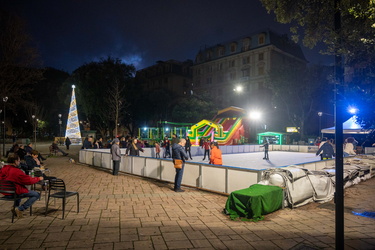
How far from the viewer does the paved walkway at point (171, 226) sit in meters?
4.61

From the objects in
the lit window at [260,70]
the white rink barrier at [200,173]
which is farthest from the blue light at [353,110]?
the lit window at [260,70]

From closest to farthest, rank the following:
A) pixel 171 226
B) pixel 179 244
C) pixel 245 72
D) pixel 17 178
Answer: pixel 179 244, pixel 171 226, pixel 17 178, pixel 245 72

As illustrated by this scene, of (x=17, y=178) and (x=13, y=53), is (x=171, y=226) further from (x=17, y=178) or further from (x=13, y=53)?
(x=13, y=53)

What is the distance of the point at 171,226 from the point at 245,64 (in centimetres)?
4733

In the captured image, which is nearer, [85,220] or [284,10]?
[85,220]

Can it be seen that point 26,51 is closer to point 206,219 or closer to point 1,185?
point 1,185

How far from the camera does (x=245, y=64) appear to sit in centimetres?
4959

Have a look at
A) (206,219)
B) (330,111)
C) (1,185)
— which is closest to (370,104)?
(206,219)

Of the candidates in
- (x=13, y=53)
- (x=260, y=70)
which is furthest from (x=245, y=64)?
(x=13, y=53)

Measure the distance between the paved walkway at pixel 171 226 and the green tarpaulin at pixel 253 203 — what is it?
7.6 inches

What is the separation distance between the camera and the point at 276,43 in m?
46.9

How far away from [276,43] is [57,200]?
46645 millimetres

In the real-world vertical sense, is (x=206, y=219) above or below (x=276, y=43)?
below

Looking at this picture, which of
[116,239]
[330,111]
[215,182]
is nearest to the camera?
[116,239]
